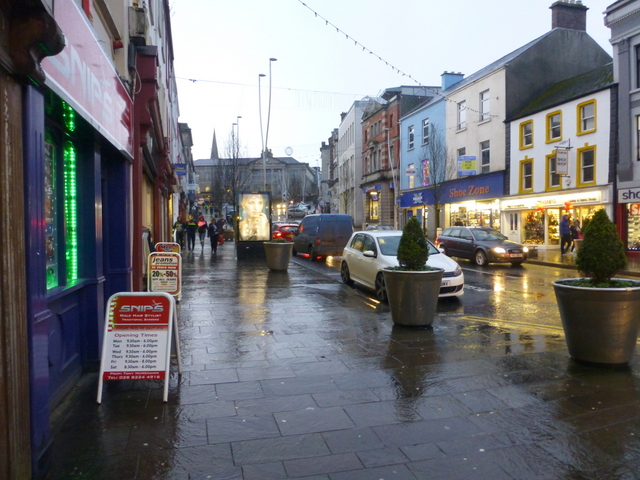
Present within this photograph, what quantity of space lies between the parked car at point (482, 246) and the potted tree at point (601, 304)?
1324 cm

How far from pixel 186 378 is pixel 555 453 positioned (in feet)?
11.4

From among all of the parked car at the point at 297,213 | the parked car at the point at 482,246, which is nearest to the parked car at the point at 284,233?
the parked car at the point at 482,246

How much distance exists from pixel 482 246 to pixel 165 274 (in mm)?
12790

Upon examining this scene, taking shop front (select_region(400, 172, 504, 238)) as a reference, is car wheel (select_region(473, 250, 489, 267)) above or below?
below

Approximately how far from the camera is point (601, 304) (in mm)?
5613

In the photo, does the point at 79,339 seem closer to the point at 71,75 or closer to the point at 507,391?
the point at 71,75

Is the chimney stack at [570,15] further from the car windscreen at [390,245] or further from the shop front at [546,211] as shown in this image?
the car windscreen at [390,245]

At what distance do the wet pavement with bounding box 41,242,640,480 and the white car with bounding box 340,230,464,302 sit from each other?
129 inches

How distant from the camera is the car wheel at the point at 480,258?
19.4m

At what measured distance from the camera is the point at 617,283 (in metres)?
5.84

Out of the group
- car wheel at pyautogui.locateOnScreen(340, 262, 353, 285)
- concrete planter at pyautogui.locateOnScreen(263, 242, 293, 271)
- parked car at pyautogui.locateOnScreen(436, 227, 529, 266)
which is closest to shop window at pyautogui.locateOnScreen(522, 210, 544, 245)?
parked car at pyautogui.locateOnScreen(436, 227, 529, 266)

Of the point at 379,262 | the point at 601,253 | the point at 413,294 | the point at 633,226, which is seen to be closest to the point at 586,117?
the point at 633,226

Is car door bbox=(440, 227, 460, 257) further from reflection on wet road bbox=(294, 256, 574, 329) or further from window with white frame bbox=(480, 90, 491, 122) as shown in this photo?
window with white frame bbox=(480, 90, 491, 122)

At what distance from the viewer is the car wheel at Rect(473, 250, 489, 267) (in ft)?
63.6
